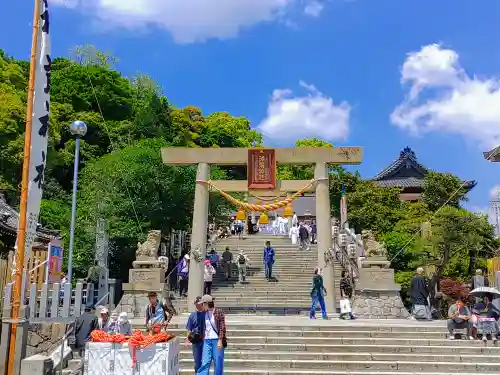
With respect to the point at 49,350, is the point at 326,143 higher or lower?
higher

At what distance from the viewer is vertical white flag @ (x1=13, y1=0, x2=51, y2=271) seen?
9133 mm

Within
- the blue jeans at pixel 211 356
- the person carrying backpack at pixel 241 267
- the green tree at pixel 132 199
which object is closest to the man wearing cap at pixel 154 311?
the blue jeans at pixel 211 356

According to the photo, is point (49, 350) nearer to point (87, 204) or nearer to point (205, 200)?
point (205, 200)

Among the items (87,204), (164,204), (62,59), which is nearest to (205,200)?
(164,204)

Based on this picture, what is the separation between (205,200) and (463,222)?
35.9 ft

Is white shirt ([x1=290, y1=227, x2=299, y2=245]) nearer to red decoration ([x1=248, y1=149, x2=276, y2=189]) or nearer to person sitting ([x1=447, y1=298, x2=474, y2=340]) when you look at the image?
red decoration ([x1=248, y1=149, x2=276, y2=189])

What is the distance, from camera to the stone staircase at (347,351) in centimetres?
980

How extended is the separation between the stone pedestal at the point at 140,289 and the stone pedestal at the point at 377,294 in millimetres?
6442

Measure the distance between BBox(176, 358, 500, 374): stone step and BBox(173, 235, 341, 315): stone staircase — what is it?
693cm

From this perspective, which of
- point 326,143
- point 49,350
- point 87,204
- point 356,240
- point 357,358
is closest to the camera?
point 357,358

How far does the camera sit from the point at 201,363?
7961 millimetres

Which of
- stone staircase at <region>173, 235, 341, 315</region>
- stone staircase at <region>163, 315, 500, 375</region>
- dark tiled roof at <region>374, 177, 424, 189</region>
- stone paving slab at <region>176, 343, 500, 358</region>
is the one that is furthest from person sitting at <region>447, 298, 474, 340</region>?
dark tiled roof at <region>374, 177, 424, 189</region>

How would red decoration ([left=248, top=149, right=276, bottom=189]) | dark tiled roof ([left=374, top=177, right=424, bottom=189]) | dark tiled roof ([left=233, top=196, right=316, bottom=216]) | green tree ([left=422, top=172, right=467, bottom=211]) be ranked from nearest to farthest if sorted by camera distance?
red decoration ([left=248, top=149, right=276, bottom=189]), green tree ([left=422, top=172, right=467, bottom=211]), dark tiled roof ([left=233, top=196, right=316, bottom=216]), dark tiled roof ([left=374, top=177, right=424, bottom=189])

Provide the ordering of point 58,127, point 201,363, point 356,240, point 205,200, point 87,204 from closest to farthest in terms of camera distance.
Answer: point 201,363 → point 205,200 → point 356,240 → point 87,204 → point 58,127
